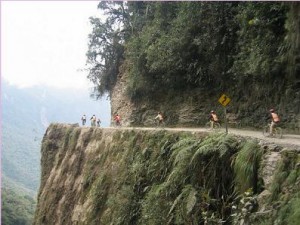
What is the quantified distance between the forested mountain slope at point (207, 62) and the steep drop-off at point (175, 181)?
167 inches

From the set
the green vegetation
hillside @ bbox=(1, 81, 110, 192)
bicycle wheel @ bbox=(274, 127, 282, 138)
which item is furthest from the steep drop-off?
hillside @ bbox=(1, 81, 110, 192)

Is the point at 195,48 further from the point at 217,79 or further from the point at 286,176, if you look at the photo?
the point at 286,176

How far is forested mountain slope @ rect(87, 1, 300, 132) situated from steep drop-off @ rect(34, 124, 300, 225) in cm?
424

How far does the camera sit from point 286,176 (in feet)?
23.4

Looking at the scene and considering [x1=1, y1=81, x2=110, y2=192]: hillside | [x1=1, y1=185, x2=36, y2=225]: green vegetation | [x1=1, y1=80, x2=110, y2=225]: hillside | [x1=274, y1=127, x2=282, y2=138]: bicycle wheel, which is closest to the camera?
[x1=274, y1=127, x2=282, y2=138]: bicycle wheel

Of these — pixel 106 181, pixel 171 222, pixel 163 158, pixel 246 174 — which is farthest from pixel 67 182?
pixel 246 174

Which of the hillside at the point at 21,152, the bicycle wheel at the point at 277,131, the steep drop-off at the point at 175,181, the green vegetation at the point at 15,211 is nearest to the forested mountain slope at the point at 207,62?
the bicycle wheel at the point at 277,131

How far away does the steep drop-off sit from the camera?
24.2 ft

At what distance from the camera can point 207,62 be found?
20172 millimetres

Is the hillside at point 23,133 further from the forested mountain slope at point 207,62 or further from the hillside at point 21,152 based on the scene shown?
the forested mountain slope at point 207,62

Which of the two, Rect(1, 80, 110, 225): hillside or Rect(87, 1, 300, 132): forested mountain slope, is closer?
Rect(87, 1, 300, 132): forested mountain slope

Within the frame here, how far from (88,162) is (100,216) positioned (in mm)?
5777

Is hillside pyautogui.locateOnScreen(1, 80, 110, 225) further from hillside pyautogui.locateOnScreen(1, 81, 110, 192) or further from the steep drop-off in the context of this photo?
the steep drop-off

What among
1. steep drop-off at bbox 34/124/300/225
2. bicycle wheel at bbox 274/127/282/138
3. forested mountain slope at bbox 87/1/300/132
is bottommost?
steep drop-off at bbox 34/124/300/225
